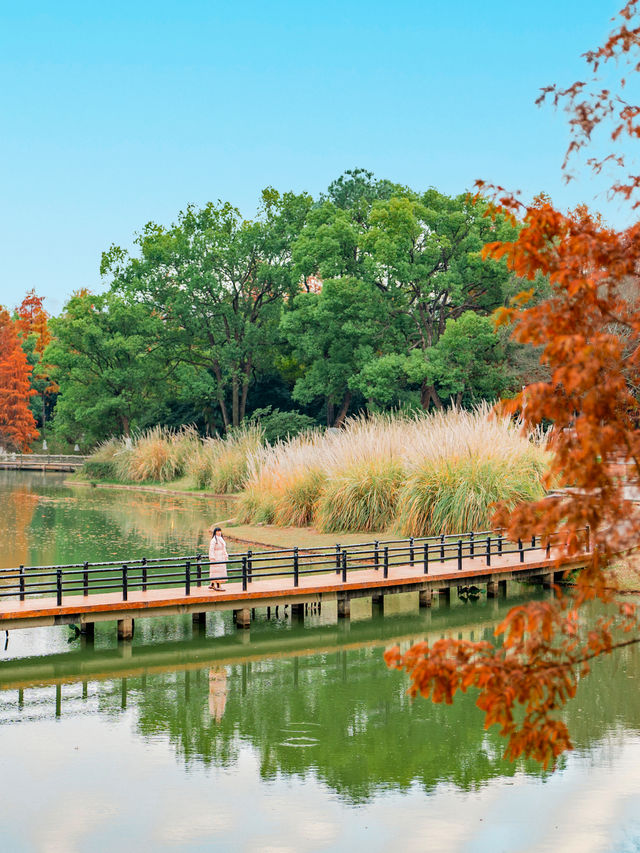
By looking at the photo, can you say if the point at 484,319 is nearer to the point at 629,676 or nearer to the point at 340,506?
the point at 340,506

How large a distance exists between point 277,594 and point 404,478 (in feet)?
29.7

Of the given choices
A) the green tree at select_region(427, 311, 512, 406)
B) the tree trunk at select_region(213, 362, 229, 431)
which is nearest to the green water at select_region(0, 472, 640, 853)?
the green tree at select_region(427, 311, 512, 406)

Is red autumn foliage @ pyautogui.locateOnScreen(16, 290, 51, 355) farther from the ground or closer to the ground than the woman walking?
farther from the ground

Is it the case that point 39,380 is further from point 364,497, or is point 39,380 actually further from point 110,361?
point 364,497

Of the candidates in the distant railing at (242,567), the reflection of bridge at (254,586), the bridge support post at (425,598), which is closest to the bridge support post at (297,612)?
the reflection of bridge at (254,586)

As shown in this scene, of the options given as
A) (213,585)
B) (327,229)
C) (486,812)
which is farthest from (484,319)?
(486,812)

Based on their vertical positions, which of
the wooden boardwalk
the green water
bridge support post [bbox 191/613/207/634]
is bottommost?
the green water

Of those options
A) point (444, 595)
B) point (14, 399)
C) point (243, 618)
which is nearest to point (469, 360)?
point (444, 595)

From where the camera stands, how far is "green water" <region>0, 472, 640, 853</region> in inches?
397

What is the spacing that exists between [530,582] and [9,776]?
48.3 feet

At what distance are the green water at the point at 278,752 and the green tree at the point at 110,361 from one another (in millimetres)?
40411

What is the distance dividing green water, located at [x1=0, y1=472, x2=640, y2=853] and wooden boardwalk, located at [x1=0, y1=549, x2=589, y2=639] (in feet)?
1.97

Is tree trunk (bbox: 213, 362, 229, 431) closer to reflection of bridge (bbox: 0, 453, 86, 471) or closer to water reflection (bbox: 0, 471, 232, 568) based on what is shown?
water reflection (bbox: 0, 471, 232, 568)

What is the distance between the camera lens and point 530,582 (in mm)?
23531
